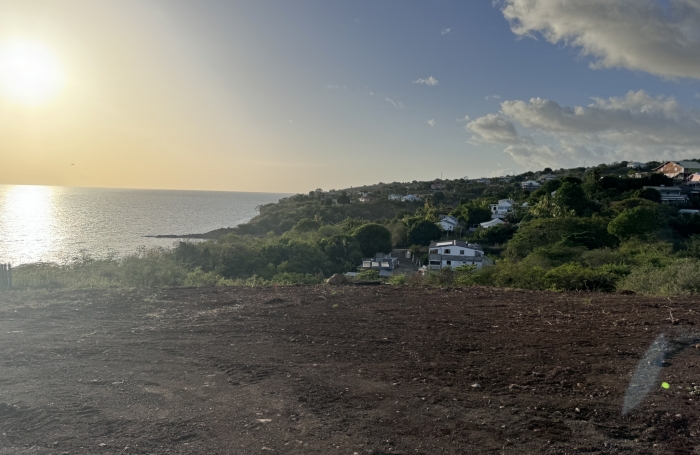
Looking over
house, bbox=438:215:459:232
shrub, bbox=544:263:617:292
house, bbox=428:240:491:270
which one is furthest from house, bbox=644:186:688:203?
shrub, bbox=544:263:617:292

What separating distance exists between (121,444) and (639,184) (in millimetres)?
75377

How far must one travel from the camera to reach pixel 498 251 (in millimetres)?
46375

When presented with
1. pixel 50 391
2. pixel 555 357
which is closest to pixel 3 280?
pixel 50 391

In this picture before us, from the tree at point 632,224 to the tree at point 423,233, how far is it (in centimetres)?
2170

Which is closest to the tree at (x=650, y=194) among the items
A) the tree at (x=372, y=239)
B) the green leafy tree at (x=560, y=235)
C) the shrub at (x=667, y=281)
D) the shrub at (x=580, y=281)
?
the green leafy tree at (x=560, y=235)

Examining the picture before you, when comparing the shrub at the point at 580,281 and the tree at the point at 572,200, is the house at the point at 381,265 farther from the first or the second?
the shrub at the point at 580,281

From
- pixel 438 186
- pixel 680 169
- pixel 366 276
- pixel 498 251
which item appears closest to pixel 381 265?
pixel 498 251

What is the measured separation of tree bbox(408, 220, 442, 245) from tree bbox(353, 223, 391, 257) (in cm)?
654

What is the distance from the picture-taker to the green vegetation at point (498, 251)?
14.9 meters

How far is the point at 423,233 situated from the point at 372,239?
360 inches

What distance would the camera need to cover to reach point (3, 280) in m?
14.3

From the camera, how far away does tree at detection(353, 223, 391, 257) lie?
158 ft

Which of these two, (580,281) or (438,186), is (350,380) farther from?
(438,186)

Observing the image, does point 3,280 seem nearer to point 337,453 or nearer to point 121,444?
point 121,444
